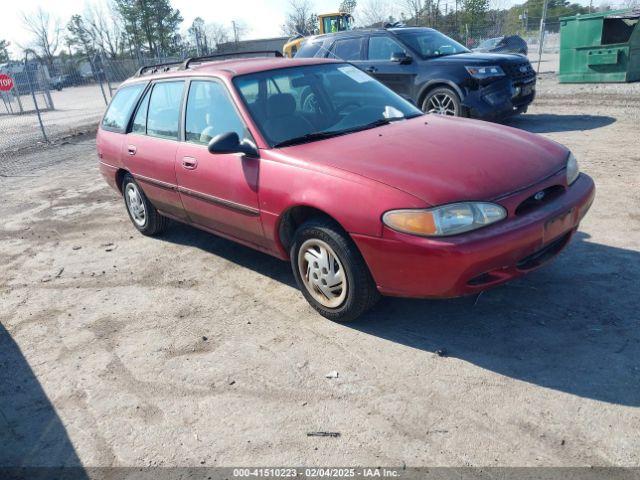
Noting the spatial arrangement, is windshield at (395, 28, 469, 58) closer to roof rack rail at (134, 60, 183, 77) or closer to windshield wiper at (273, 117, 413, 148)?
roof rack rail at (134, 60, 183, 77)

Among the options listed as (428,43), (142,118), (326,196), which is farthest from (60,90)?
(326,196)

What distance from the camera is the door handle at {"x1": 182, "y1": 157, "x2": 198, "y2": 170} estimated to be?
435 centimetres

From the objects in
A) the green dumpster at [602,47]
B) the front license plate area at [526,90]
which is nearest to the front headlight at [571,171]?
the front license plate area at [526,90]

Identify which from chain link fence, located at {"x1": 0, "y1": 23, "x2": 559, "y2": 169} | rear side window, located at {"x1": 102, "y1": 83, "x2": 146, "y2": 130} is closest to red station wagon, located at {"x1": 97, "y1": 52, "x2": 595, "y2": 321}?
rear side window, located at {"x1": 102, "y1": 83, "x2": 146, "y2": 130}

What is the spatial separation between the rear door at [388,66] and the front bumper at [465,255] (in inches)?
250

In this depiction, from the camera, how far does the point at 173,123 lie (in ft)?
15.5

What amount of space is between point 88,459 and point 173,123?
9.75 feet

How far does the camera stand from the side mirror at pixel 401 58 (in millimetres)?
9094

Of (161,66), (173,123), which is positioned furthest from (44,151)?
(173,123)

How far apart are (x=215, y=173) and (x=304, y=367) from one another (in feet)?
5.71

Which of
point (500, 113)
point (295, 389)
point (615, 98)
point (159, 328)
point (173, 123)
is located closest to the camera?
point (295, 389)

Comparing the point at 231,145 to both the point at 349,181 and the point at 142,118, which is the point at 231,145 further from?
the point at 142,118

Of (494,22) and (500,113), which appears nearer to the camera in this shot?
(500,113)

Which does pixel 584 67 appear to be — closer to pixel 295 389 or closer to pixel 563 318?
pixel 563 318
